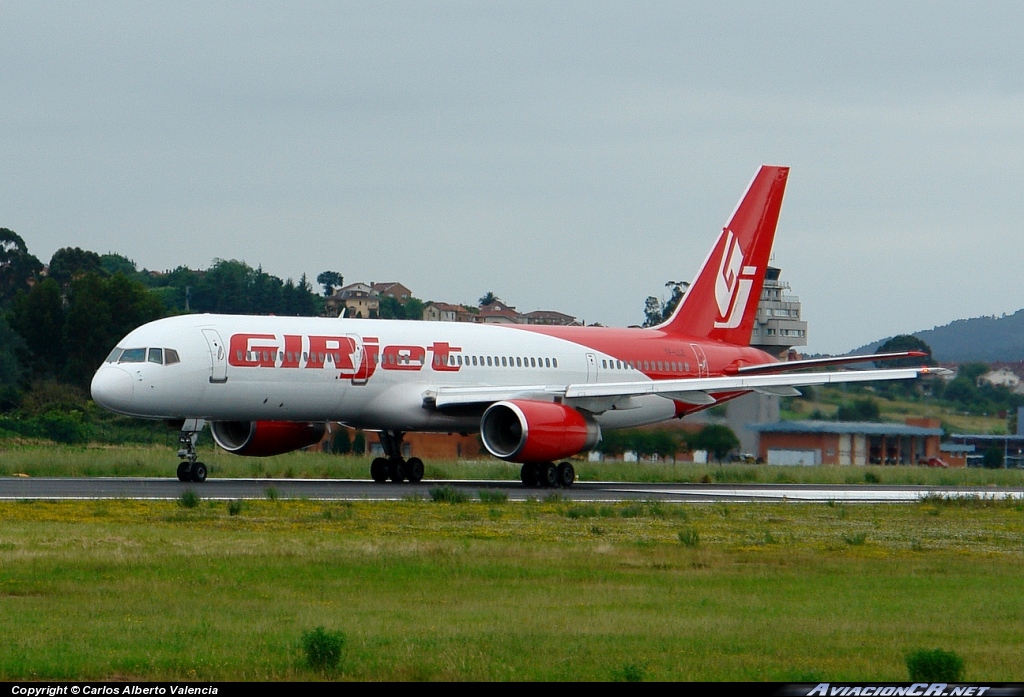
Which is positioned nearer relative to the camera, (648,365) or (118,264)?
(648,365)

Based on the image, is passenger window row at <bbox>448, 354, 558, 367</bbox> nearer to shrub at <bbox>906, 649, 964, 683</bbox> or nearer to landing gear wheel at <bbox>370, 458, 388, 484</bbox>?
landing gear wheel at <bbox>370, 458, 388, 484</bbox>

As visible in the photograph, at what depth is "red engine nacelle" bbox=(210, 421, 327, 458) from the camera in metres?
37.3

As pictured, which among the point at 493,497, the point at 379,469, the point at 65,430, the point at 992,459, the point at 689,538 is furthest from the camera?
the point at 992,459

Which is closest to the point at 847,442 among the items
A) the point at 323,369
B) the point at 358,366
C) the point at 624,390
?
the point at 624,390

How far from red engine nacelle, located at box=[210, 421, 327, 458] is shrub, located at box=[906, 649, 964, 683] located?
27.2 metres

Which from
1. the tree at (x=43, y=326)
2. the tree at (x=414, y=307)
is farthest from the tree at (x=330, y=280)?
the tree at (x=43, y=326)

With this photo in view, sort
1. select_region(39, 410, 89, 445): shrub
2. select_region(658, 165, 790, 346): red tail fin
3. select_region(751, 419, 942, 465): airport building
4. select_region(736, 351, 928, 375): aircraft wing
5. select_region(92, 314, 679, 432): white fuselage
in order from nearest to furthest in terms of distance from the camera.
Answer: select_region(92, 314, 679, 432): white fuselage → select_region(736, 351, 928, 375): aircraft wing → select_region(658, 165, 790, 346): red tail fin → select_region(751, 419, 942, 465): airport building → select_region(39, 410, 89, 445): shrub

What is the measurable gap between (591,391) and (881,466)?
20.4 meters

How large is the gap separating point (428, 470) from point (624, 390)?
25.9 ft

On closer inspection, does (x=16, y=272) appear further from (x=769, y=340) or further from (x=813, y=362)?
(x=813, y=362)

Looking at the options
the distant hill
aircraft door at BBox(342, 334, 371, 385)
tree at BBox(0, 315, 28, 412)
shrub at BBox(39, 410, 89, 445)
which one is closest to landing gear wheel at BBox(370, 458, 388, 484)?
aircraft door at BBox(342, 334, 371, 385)

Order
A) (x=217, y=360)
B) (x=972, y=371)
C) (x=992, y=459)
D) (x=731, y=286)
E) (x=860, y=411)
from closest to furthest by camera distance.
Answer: (x=217, y=360)
(x=731, y=286)
(x=860, y=411)
(x=972, y=371)
(x=992, y=459)

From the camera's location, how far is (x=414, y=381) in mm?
→ 37469
